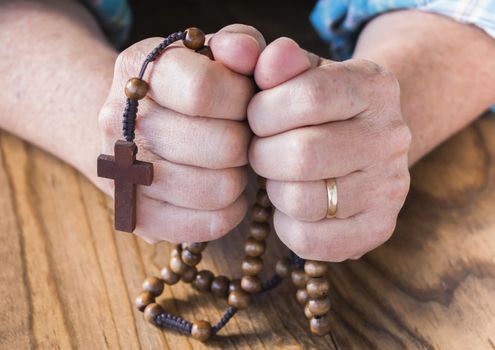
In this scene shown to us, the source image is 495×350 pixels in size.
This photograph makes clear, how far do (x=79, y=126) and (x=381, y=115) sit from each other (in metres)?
0.40

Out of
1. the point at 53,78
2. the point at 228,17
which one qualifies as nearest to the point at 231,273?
the point at 53,78

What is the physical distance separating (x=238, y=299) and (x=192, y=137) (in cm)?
19

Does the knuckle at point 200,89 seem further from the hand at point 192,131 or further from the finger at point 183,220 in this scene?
the finger at point 183,220

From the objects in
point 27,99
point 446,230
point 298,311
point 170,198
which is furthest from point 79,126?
point 446,230

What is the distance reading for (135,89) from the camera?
0.68 meters

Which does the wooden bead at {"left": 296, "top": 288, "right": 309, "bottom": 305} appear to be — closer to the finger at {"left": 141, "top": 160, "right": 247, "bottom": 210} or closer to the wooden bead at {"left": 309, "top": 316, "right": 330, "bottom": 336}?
the wooden bead at {"left": 309, "top": 316, "right": 330, "bottom": 336}

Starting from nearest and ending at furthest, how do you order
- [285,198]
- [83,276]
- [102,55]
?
[285,198]
[83,276]
[102,55]

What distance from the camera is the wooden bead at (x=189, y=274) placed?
0.80 m

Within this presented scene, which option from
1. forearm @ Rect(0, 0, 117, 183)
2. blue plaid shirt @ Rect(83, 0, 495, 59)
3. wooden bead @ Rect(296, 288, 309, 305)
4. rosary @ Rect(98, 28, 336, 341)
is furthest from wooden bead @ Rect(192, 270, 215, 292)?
blue plaid shirt @ Rect(83, 0, 495, 59)

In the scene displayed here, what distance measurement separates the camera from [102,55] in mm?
964

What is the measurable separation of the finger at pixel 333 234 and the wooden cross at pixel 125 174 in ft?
0.49

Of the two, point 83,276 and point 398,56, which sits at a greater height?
point 398,56

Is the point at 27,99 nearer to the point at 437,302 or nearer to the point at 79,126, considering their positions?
the point at 79,126

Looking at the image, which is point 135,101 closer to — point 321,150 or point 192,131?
point 192,131
